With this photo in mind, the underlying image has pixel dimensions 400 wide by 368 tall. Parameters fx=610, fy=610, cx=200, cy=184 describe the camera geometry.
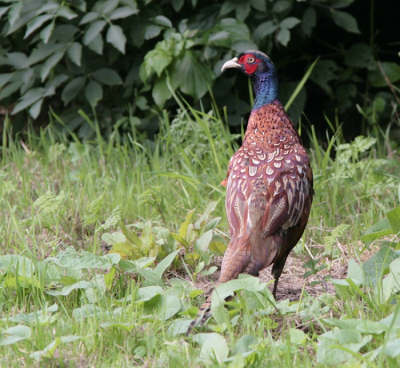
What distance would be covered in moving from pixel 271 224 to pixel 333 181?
4.56 ft

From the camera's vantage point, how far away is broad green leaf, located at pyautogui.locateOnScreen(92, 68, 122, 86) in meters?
5.18

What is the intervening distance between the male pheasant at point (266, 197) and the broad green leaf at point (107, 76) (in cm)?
205

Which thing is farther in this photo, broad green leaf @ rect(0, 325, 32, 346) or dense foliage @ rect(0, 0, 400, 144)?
dense foliage @ rect(0, 0, 400, 144)

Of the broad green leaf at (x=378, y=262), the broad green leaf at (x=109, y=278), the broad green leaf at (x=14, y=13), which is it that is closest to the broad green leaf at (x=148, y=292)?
the broad green leaf at (x=109, y=278)

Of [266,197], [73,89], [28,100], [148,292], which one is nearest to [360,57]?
[73,89]

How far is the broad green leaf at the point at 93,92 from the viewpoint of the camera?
16.6ft

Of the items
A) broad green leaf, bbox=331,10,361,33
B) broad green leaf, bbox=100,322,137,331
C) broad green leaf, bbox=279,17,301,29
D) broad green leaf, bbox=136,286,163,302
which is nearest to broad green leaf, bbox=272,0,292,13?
broad green leaf, bbox=279,17,301,29

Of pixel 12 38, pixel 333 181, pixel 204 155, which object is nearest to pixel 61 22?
pixel 12 38

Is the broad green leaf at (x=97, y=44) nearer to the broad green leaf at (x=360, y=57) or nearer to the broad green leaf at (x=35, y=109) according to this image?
the broad green leaf at (x=35, y=109)

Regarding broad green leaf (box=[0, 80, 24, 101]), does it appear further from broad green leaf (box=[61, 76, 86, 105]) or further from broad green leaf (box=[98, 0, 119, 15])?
broad green leaf (box=[98, 0, 119, 15])

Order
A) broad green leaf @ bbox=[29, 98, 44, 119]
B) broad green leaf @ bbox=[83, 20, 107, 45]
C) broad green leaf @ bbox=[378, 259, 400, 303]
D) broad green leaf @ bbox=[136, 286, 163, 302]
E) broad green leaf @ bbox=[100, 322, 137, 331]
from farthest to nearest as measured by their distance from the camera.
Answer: broad green leaf @ bbox=[29, 98, 44, 119], broad green leaf @ bbox=[83, 20, 107, 45], broad green leaf @ bbox=[136, 286, 163, 302], broad green leaf @ bbox=[378, 259, 400, 303], broad green leaf @ bbox=[100, 322, 137, 331]

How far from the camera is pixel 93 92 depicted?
512 centimetres

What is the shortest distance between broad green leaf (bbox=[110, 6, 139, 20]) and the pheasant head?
1.41 metres

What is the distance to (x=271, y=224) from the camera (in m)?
2.98
